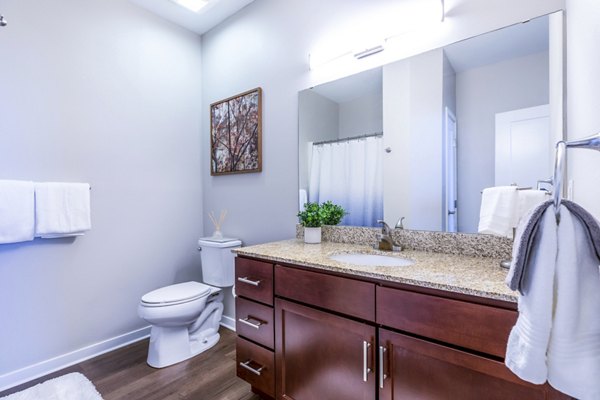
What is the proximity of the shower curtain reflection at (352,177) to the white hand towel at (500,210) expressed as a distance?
1.82 ft

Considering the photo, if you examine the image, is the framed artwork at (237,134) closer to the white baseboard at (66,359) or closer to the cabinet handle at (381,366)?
the white baseboard at (66,359)

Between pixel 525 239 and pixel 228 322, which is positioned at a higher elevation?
pixel 525 239

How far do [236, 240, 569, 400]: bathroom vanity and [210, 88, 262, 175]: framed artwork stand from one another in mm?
984

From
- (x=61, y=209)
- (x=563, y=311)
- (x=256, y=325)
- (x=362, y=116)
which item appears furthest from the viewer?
(x=61, y=209)

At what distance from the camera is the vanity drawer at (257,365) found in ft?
4.81

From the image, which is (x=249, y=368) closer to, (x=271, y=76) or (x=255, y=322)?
(x=255, y=322)

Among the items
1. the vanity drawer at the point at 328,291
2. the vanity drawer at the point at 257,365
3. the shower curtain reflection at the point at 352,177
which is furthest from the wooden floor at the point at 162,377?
the shower curtain reflection at the point at 352,177

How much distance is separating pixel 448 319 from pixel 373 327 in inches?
10.9

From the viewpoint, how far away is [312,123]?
79.1 inches

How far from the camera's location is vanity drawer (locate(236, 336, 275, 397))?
1.47m

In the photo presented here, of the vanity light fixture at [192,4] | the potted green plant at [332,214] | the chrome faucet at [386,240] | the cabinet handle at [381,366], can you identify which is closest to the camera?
the cabinet handle at [381,366]

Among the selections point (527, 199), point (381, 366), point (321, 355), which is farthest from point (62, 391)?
point (527, 199)

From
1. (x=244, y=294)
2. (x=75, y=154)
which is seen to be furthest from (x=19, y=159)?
(x=244, y=294)

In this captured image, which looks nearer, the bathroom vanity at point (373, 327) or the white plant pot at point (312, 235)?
the bathroom vanity at point (373, 327)
